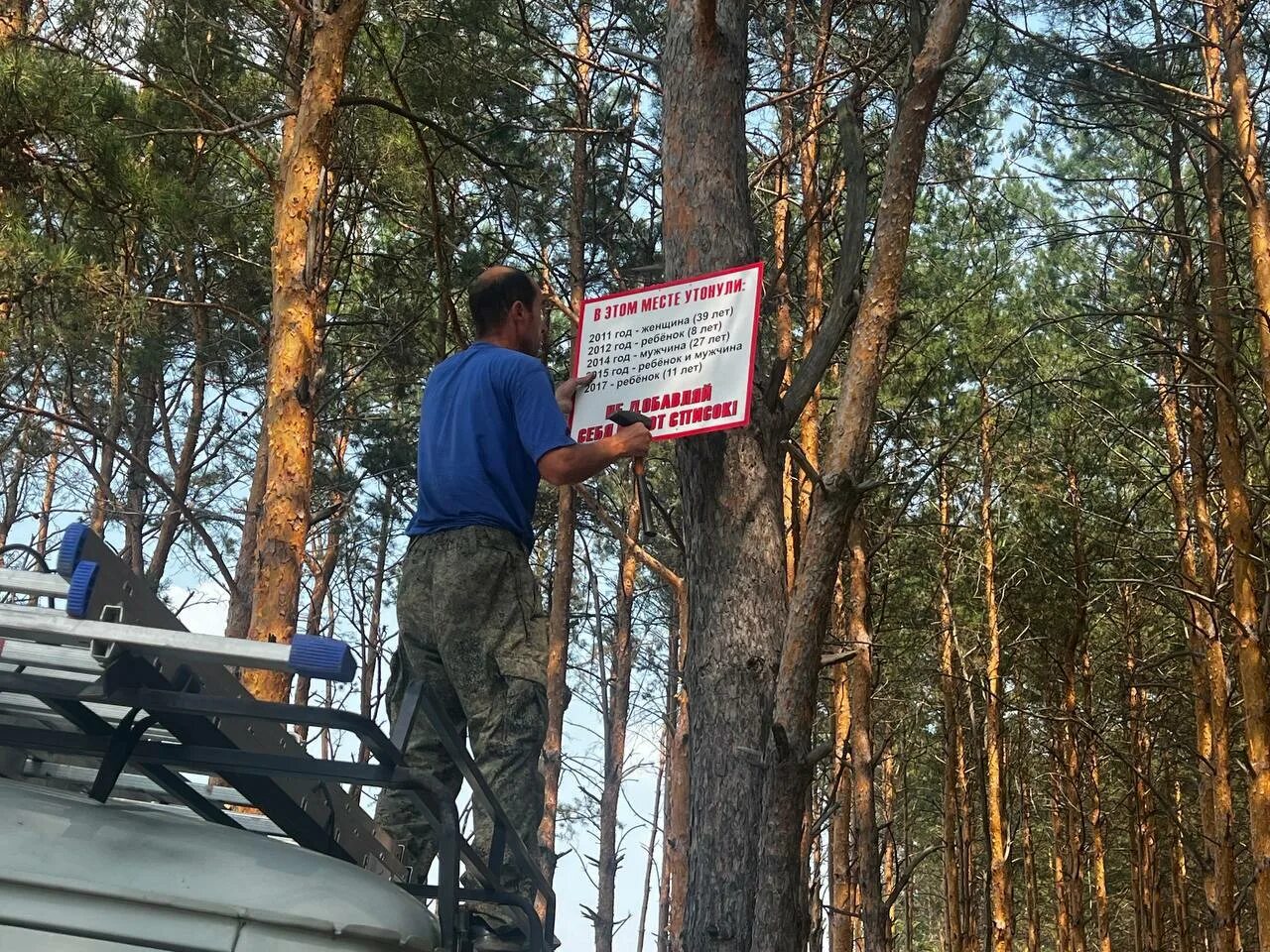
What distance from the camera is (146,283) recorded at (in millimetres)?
13227

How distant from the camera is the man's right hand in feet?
10.8

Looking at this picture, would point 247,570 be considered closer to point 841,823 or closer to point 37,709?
point 841,823

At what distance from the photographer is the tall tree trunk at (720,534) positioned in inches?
135

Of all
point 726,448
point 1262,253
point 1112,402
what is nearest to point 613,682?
point 1112,402

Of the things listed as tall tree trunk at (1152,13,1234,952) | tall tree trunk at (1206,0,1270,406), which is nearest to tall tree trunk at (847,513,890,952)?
tall tree trunk at (1152,13,1234,952)

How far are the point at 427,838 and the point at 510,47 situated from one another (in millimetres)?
10890

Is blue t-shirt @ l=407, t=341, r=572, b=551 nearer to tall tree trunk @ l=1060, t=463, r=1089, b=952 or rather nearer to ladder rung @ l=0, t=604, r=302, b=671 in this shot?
ladder rung @ l=0, t=604, r=302, b=671

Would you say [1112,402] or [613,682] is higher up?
[1112,402]

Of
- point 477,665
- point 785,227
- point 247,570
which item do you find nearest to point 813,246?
point 785,227

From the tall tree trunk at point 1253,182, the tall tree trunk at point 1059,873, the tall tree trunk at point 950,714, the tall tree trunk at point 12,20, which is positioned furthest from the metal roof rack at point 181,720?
the tall tree trunk at point 1059,873

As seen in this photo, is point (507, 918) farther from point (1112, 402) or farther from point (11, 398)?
point (1112, 402)

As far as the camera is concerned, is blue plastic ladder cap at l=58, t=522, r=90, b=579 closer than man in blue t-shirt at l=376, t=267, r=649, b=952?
Yes

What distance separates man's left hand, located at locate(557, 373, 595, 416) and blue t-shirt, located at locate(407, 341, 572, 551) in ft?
1.18

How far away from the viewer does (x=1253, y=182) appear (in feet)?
25.4
